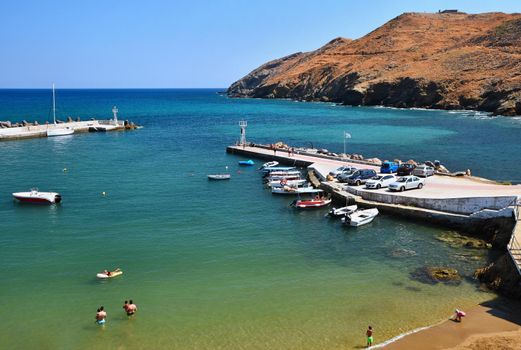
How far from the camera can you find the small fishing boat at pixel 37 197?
1626 inches

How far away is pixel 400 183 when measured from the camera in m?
39.2

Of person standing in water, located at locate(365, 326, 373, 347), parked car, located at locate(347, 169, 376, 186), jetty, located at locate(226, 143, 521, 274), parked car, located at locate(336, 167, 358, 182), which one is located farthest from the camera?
parked car, located at locate(336, 167, 358, 182)

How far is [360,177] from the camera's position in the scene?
142 ft

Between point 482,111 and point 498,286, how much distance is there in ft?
375

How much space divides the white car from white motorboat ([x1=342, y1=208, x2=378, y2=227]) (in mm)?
4985

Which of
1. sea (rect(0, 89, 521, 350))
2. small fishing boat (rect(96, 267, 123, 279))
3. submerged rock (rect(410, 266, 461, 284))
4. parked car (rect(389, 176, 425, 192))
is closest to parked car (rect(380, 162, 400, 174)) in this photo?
parked car (rect(389, 176, 425, 192))

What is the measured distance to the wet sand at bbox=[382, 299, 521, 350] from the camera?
19219 mm

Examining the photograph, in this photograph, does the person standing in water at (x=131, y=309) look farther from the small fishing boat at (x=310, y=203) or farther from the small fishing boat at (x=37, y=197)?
the small fishing boat at (x=37, y=197)

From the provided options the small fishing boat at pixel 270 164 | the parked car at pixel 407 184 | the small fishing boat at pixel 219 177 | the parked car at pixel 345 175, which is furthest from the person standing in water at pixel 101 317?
the small fishing boat at pixel 270 164

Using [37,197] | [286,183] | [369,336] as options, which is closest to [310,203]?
[286,183]

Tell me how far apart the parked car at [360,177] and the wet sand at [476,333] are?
20982 mm

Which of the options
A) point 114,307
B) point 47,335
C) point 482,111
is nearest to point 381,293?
point 114,307

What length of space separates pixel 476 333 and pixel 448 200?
15.4 m

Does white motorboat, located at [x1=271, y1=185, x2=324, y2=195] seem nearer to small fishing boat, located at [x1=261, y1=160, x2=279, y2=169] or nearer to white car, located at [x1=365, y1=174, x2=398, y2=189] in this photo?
white car, located at [x1=365, y1=174, x2=398, y2=189]
